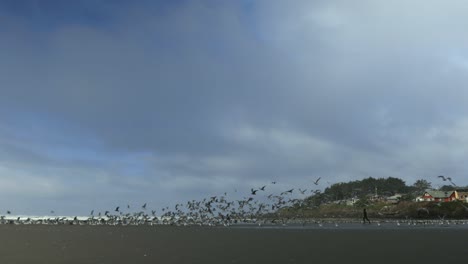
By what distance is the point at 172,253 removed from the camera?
33.7 metres

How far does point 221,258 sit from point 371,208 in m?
143

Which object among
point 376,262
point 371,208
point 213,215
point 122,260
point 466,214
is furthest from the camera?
point 371,208

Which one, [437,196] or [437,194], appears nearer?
[437,196]

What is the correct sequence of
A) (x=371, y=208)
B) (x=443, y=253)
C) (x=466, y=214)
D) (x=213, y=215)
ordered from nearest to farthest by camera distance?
1. (x=443, y=253)
2. (x=213, y=215)
3. (x=466, y=214)
4. (x=371, y=208)

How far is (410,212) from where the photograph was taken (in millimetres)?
140500

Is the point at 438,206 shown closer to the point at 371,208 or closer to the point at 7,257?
the point at 371,208

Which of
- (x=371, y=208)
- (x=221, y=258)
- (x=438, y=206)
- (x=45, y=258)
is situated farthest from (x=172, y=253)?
(x=371, y=208)

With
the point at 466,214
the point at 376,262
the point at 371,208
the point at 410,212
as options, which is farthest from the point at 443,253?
the point at 371,208

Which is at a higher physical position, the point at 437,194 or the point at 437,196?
the point at 437,194

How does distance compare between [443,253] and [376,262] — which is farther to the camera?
[443,253]

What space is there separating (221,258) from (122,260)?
5986 millimetres

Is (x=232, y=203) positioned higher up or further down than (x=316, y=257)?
higher up

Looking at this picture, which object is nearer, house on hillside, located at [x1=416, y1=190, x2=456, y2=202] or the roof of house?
house on hillside, located at [x1=416, y1=190, x2=456, y2=202]

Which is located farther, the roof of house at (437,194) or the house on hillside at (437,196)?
the roof of house at (437,194)
